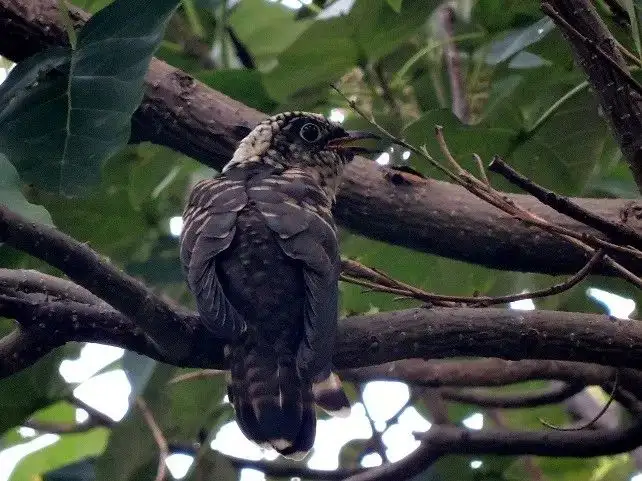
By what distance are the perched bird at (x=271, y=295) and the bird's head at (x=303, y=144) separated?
0.82 ft

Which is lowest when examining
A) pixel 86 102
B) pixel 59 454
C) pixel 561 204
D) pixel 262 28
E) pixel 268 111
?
pixel 561 204

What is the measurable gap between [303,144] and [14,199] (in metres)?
1.48

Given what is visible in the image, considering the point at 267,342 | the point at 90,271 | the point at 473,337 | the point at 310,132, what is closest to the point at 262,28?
the point at 310,132

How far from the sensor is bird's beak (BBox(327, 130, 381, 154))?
3174 mm

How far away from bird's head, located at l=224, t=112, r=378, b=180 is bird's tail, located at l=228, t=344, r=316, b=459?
68 cm

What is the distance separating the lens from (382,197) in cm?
283

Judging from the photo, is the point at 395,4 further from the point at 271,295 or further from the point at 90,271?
the point at 90,271

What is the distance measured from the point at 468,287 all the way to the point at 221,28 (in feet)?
3.47

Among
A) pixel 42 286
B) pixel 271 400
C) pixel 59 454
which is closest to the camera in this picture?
pixel 42 286

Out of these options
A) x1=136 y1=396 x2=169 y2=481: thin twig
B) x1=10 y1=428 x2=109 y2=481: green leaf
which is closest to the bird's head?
x1=136 y1=396 x2=169 y2=481: thin twig

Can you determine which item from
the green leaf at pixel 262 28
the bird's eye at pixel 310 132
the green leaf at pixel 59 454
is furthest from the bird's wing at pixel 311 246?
the green leaf at pixel 59 454

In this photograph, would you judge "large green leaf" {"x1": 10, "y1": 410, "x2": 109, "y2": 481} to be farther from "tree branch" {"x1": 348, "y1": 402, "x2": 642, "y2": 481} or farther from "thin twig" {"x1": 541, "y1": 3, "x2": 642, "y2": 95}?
"thin twig" {"x1": 541, "y1": 3, "x2": 642, "y2": 95}

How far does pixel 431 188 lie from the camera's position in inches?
112

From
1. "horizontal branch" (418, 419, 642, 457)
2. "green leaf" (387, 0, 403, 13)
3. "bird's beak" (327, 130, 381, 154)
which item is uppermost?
"green leaf" (387, 0, 403, 13)
